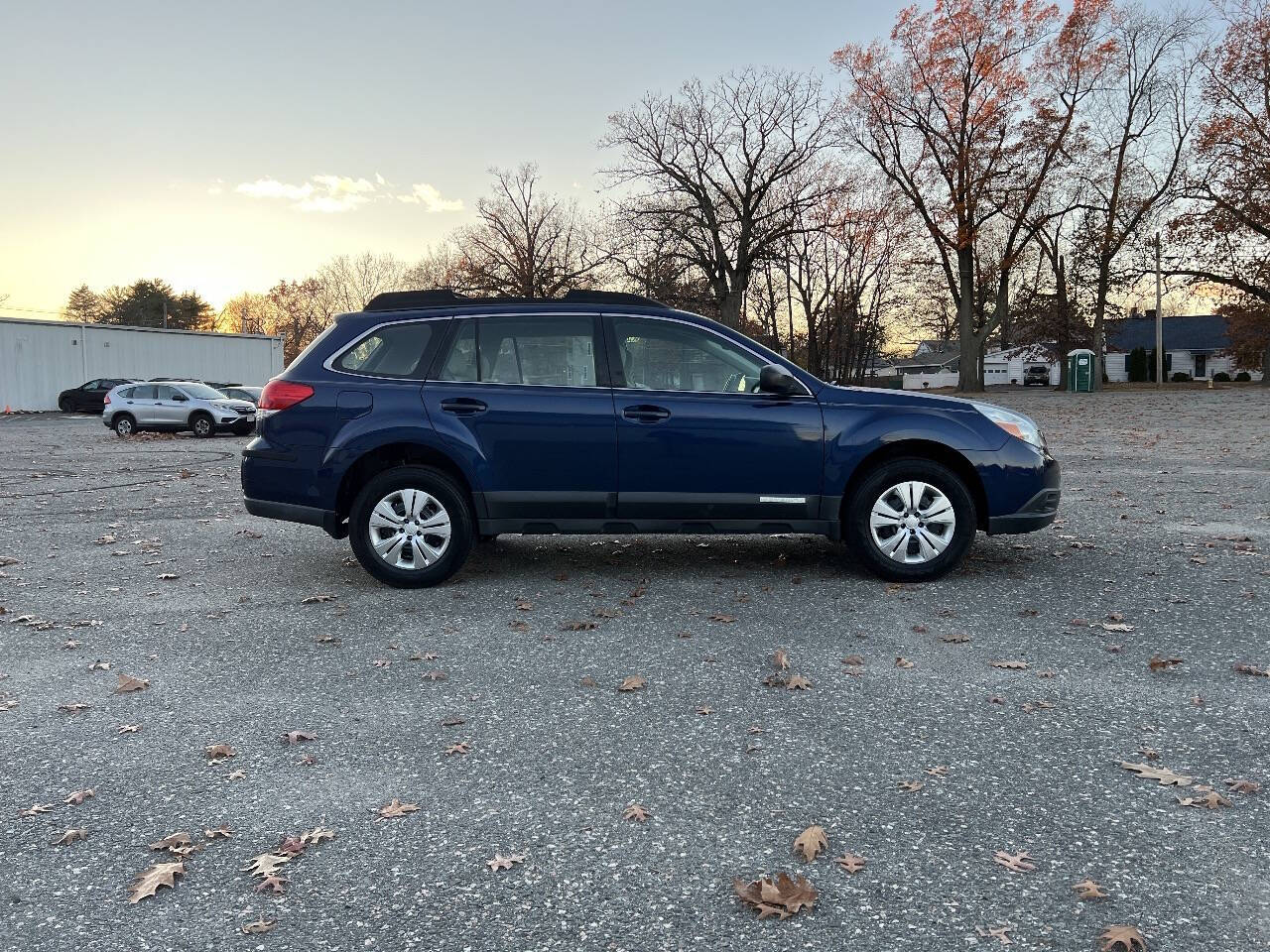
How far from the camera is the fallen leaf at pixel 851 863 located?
2.90 metres

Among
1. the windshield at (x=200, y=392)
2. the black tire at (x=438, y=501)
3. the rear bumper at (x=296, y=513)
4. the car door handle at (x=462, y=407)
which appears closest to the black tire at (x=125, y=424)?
the windshield at (x=200, y=392)

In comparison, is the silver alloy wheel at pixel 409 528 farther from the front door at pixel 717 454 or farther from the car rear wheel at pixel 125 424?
the car rear wheel at pixel 125 424

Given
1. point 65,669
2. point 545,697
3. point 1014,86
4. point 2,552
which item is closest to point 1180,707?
point 545,697

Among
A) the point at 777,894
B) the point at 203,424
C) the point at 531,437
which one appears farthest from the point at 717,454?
the point at 203,424

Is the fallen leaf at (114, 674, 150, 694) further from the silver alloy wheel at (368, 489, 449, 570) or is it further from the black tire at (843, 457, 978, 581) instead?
the black tire at (843, 457, 978, 581)

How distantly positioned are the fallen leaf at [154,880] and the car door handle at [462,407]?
393cm

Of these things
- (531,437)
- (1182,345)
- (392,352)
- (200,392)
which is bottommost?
(531,437)

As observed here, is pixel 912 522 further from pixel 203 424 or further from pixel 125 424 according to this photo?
pixel 125 424

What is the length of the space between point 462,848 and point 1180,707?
124 inches

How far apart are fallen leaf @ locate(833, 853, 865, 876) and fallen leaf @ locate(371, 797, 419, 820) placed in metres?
1.45

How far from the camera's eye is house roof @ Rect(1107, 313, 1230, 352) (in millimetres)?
86062

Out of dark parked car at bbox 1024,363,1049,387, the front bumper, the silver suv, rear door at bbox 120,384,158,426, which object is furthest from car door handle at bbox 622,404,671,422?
dark parked car at bbox 1024,363,1049,387

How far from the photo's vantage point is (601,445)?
651cm

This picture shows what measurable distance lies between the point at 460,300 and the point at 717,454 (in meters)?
2.11
